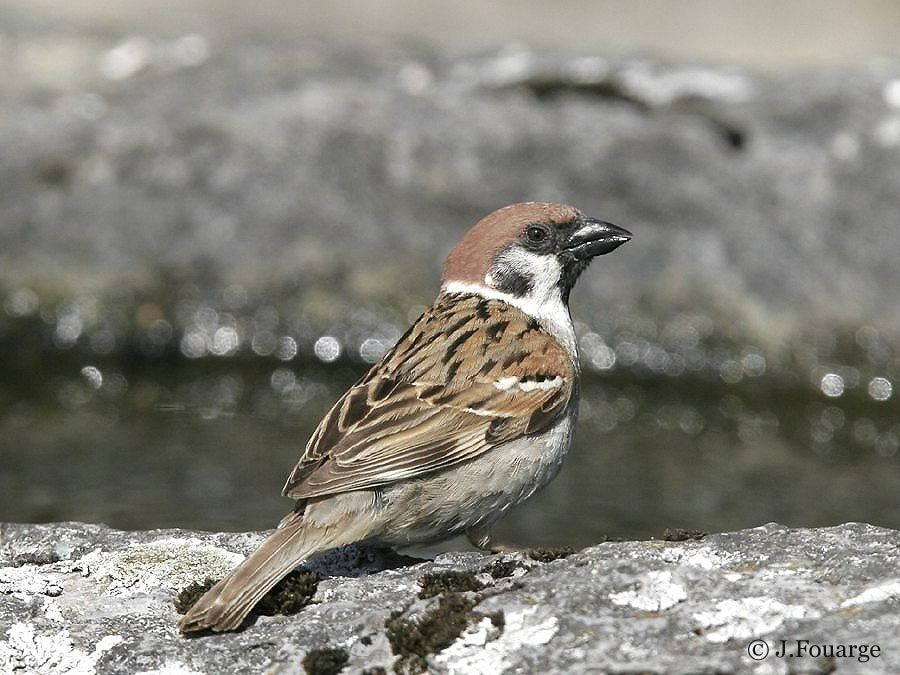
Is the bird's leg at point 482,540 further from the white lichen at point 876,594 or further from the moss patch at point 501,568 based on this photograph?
the white lichen at point 876,594

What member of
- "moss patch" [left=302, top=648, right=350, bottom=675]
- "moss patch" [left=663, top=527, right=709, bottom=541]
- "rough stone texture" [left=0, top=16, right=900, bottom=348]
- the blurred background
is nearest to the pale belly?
"moss patch" [left=663, top=527, right=709, bottom=541]

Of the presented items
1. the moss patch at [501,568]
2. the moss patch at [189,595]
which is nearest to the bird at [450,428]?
the moss patch at [189,595]

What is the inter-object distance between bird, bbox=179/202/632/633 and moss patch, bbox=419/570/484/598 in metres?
0.45

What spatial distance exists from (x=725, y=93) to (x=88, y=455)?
5.20 meters

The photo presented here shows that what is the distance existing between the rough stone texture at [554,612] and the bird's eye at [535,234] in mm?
1868

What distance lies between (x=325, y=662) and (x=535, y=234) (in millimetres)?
2695

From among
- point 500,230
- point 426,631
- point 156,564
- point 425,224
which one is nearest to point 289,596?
point 426,631

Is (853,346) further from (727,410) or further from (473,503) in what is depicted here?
(473,503)

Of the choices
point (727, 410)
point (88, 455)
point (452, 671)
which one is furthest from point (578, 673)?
point (727, 410)

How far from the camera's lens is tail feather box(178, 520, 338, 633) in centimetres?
423

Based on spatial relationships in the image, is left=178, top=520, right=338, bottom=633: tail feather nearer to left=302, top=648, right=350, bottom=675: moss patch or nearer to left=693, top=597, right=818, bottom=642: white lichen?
left=302, top=648, right=350, bottom=675: moss patch

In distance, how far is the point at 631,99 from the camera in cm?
1003

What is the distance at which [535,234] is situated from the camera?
6.17 meters

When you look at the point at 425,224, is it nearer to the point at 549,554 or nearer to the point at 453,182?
the point at 453,182
